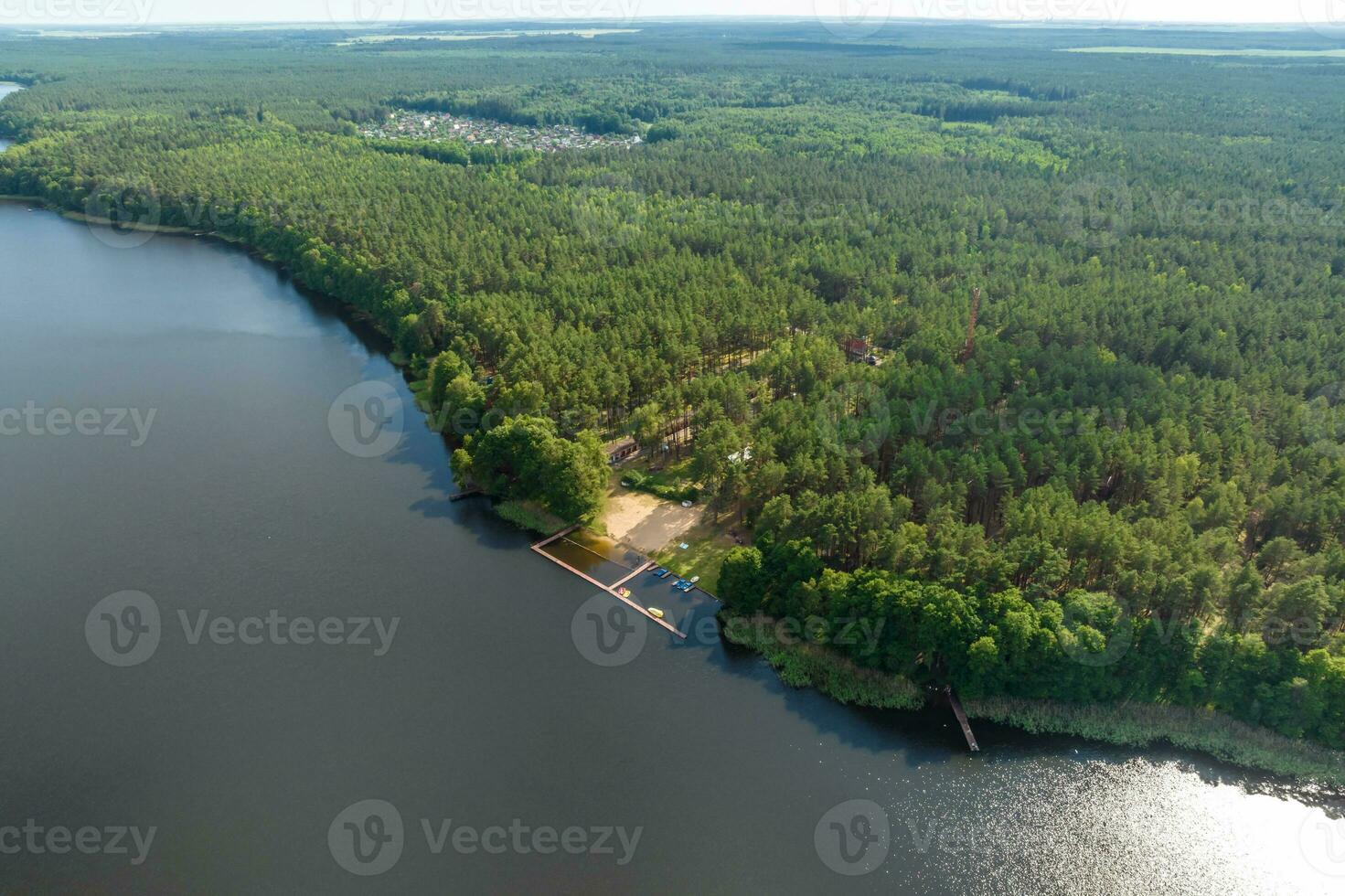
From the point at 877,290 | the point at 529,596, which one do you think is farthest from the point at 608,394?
the point at 877,290

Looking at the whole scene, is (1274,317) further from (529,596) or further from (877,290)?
(529,596)

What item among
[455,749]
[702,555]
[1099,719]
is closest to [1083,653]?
[1099,719]

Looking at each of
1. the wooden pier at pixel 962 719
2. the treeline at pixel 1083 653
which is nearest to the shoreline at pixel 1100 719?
the wooden pier at pixel 962 719

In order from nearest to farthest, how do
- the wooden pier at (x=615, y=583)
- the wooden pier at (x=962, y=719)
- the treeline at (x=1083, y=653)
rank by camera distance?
the treeline at (x=1083, y=653) < the wooden pier at (x=962, y=719) < the wooden pier at (x=615, y=583)

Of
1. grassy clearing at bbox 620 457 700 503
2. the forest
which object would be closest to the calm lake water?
the forest

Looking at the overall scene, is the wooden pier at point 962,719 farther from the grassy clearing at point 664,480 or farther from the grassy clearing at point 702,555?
the grassy clearing at point 664,480

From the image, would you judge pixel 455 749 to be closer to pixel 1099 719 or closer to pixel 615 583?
pixel 615 583
